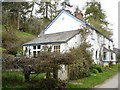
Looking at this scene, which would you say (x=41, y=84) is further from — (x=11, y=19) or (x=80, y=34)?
(x=11, y=19)

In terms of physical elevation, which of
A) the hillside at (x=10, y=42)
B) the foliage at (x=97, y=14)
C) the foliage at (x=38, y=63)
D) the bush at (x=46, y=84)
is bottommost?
the bush at (x=46, y=84)

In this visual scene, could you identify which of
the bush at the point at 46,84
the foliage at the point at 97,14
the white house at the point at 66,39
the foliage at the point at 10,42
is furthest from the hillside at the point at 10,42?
the foliage at the point at 97,14

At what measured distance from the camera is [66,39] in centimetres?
1850

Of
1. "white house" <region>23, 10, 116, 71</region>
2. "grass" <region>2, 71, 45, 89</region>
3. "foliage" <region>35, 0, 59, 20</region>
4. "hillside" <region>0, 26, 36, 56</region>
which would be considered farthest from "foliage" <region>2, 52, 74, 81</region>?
"foliage" <region>35, 0, 59, 20</region>

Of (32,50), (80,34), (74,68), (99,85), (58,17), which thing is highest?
(58,17)

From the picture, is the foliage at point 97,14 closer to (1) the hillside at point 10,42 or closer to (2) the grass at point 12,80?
(1) the hillside at point 10,42

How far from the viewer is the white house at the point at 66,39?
19094 mm

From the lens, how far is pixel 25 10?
33906mm

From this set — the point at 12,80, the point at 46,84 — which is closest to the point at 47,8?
the point at 12,80

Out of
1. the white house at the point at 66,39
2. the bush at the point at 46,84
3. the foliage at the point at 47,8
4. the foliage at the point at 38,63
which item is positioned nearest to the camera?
the foliage at the point at 38,63

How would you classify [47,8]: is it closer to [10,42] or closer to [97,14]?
[97,14]

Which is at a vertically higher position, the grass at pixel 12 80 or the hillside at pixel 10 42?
the hillside at pixel 10 42

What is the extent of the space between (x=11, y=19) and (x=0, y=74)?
20.9m

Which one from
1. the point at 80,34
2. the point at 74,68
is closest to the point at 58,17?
the point at 80,34
